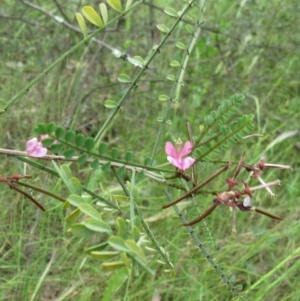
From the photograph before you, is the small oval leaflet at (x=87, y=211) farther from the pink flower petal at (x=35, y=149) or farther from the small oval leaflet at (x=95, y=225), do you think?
the pink flower petal at (x=35, y=149)

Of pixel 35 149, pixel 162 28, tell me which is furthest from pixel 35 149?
pixel 162 28

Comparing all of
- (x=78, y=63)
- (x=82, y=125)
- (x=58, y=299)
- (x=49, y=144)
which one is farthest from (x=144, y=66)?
(x=78, y=63)

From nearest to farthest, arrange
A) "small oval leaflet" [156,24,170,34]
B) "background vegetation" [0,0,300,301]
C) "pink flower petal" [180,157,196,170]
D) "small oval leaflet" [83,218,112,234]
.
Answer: "small oval leaflet" [83,218,112,234], "pink flower petal" [180,157,196,170], "small oval leaflet" [156,24,170,34], "background vegetation" [0,0,300,301]

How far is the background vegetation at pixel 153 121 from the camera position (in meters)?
1.31

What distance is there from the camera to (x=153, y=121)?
1917 mm

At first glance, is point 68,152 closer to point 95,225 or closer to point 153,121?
point 95,225

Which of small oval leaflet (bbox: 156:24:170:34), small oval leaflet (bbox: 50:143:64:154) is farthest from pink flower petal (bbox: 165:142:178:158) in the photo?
small oval leaflet (bbox: 156:24:170:34)

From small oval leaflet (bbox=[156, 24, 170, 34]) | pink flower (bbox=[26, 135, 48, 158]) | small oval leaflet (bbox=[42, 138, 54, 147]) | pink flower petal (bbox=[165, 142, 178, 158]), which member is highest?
small oval leaflet (bbox=[156, 24, 170, 34])

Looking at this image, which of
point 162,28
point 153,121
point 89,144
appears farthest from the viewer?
point 153,121

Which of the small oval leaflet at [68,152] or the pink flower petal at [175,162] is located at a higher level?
the pink flower petal at [175,162]

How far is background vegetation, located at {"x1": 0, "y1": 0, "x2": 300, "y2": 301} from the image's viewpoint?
1310 millimetres

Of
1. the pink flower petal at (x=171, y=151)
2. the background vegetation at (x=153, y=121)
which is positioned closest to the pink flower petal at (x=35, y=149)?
the pink flower petal at (x=171, y=151)

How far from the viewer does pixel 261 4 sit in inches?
87.9

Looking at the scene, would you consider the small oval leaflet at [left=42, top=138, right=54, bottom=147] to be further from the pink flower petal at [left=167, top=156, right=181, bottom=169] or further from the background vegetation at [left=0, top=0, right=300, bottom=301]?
the background vegetation at [left=0, top=0, right=300, bottom=301]
